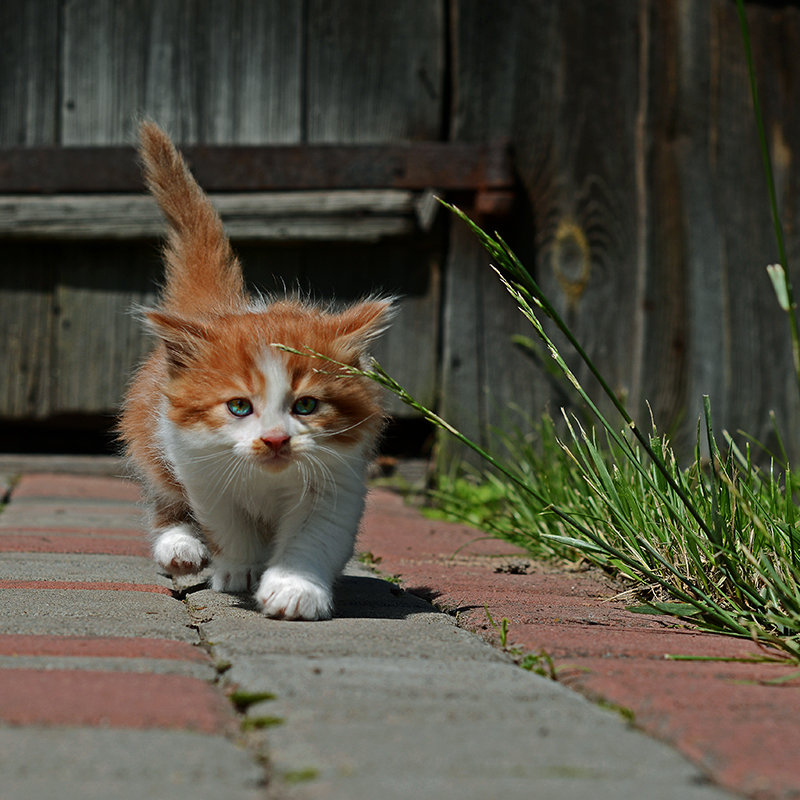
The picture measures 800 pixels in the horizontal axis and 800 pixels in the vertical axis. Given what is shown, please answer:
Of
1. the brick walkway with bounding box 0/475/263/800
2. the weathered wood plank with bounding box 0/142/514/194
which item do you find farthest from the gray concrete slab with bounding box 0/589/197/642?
the weathered wood plank with bounding box 0/142/514/194

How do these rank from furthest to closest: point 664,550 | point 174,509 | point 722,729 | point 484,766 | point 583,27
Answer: point 583,27 < point 174,509 < point 664,550 < point 722,729 < point 484,766

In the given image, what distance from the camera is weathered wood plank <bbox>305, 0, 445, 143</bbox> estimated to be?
491 centimetres

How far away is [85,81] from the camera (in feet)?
16.3

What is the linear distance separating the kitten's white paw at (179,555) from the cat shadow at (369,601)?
15 cm

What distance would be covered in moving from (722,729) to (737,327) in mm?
3905

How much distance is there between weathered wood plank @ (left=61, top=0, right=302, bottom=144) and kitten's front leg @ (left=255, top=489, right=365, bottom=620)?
2844 millimetres

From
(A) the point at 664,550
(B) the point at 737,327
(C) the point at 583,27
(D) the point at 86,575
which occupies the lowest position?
(D) the point at 86,575

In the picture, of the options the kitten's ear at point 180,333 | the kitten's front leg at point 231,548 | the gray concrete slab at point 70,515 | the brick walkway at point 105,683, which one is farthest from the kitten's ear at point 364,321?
the gray concrete slab at point 70,515

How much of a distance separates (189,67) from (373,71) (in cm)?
87

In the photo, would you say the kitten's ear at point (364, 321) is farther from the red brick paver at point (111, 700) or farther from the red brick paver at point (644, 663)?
the red brick paver at point (111, 700)

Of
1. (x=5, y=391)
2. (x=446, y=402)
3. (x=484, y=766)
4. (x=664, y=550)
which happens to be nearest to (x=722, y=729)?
(x=484, y=766)

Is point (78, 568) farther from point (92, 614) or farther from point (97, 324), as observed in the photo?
point (97, 324)

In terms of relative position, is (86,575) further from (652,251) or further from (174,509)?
(652,251)

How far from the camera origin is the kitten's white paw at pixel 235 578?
2674 mm
